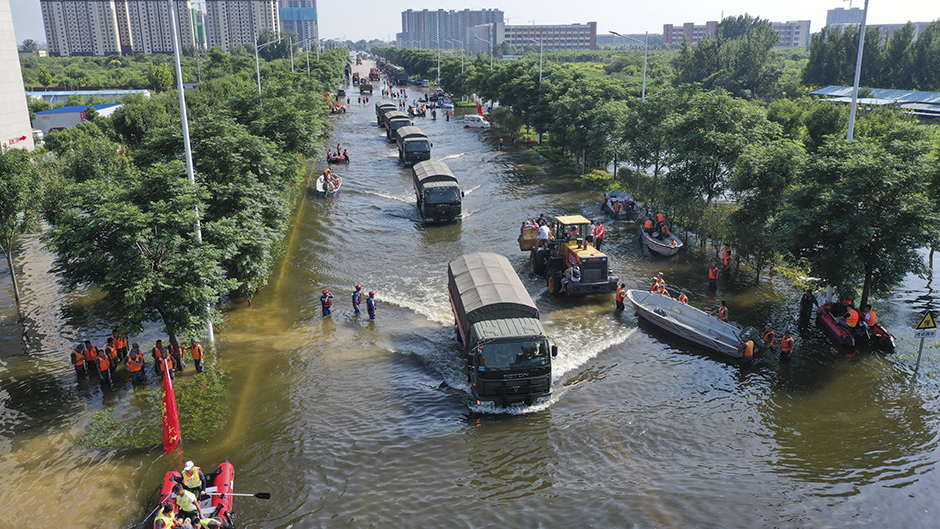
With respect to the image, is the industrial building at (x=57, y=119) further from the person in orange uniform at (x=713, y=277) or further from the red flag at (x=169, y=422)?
the person in orange uniform at (x=713, y=277)

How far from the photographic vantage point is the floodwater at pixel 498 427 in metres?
14.1

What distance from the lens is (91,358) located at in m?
20.1

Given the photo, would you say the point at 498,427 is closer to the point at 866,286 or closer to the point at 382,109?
the point at 866,286

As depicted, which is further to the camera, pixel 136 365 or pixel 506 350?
pixel 136 365

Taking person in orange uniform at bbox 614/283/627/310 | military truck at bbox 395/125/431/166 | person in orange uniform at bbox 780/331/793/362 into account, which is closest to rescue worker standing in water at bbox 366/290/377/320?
person in orange uniform at bbox 614/283/627/310

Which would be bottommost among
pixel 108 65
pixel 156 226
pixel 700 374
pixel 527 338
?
pixel 700 374

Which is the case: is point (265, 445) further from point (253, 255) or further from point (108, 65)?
point (108, 65)

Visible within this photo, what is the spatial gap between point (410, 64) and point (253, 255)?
153115 mm

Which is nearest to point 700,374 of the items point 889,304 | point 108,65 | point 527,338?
point 527,338

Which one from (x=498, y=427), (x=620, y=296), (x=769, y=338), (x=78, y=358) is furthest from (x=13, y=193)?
(x=769, y=338)

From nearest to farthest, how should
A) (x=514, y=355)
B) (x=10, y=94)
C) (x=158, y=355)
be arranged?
(x=514, y=355)
(x=158, y=355)
(x=10, y=94)

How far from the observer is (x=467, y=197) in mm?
Result: 46500

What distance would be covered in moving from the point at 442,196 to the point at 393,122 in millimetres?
31365

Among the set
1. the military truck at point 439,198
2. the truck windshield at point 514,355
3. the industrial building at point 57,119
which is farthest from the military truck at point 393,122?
the truck windshield at point 514,355
